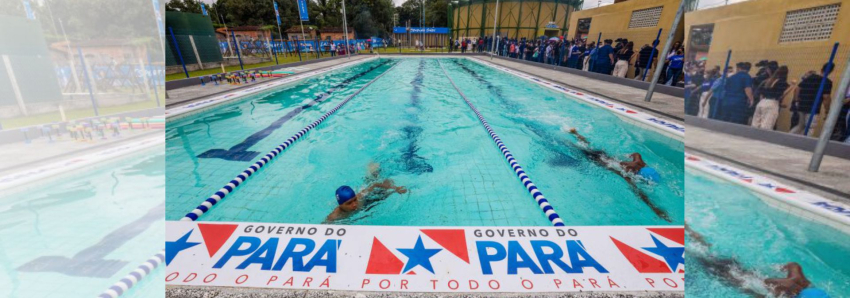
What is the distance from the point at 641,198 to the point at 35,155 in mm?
8708

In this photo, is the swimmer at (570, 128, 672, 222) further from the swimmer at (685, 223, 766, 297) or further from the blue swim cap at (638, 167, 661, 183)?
the swimmer at (685, 223, 766, 297)

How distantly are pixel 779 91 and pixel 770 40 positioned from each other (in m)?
1.81

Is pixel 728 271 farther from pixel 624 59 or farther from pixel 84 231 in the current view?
pixel 624 59

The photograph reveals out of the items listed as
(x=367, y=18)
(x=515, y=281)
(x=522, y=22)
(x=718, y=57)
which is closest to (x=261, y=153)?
(x=515, y=281)

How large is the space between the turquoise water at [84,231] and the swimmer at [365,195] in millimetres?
1608

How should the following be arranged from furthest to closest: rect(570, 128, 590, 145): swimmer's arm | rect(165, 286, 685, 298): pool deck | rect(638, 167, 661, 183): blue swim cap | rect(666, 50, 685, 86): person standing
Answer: rect(666, 50, 685, 86): person standing < rect(570, 128, 590, 145): swimmer's arm < rect(638, 167, 661, 183): blue swim cap < rect(165, 286, 685, 298): pool deck

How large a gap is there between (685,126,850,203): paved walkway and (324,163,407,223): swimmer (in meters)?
4.61

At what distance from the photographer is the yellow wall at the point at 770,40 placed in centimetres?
518

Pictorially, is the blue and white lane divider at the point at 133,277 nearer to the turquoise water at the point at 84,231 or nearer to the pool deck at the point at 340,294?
the turquoise water at the point at 84,231

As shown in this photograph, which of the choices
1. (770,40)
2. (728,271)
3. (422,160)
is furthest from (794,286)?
(770,40)

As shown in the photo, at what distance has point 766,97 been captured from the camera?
5.39 m

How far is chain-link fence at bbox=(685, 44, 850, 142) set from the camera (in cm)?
485

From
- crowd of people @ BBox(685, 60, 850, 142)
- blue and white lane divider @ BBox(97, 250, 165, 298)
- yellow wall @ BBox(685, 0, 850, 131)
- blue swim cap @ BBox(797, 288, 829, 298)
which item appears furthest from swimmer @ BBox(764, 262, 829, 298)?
blue and white lane divider @ BBox(97, 250, 165, 298)

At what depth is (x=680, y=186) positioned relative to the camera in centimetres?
445
